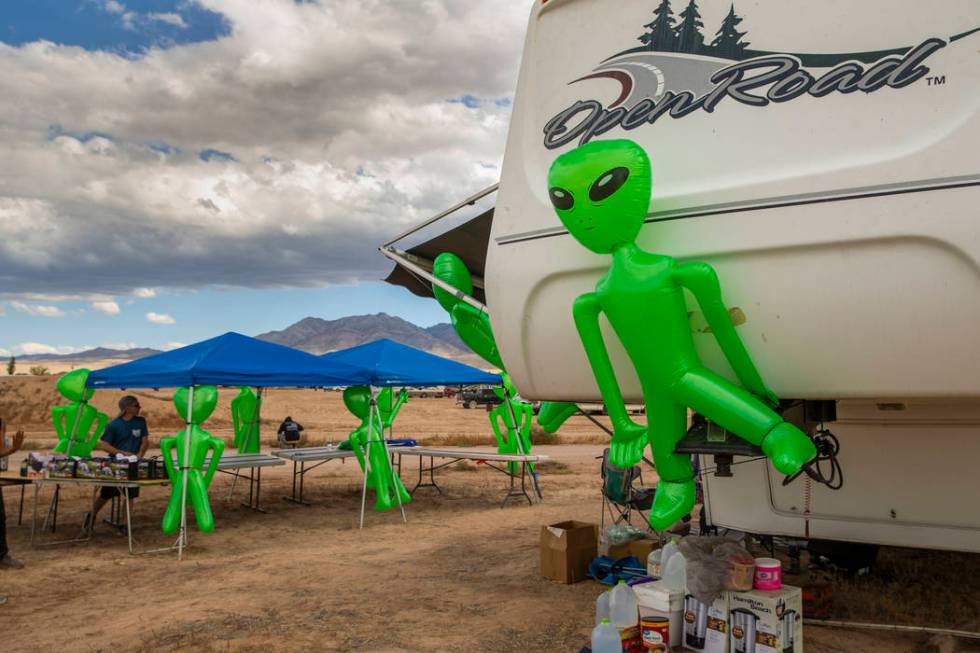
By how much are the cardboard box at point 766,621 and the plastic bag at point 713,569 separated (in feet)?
0.30

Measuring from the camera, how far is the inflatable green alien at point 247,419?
11.9m

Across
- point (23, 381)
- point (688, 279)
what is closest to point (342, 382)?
point (688, 279)

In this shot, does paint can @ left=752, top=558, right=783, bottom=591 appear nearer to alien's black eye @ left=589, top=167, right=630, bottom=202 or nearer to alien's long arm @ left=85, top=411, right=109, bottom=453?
alien's black eye @ left=589, top=167, right=630, bottom=202

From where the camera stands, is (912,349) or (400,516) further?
(400,516)

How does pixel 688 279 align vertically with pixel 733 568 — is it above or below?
above

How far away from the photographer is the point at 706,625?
4.30 metres

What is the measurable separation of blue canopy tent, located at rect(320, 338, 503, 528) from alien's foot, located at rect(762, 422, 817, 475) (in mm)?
7040

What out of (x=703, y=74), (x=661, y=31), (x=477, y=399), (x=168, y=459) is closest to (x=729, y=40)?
Result: (x=703, y=74)

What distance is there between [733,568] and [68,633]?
14.4 ft

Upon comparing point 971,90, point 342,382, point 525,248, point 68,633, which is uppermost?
point 971,90

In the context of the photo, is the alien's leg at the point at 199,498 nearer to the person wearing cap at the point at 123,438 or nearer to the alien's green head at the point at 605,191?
the person wearing cap at the point at 123,438

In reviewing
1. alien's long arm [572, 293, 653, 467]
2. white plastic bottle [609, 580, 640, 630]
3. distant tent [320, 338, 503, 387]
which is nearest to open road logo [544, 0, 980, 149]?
alien's long arm [572, 293, 653, 467]

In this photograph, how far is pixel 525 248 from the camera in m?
3.95

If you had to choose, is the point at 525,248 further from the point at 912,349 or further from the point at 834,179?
the point at 912,349
